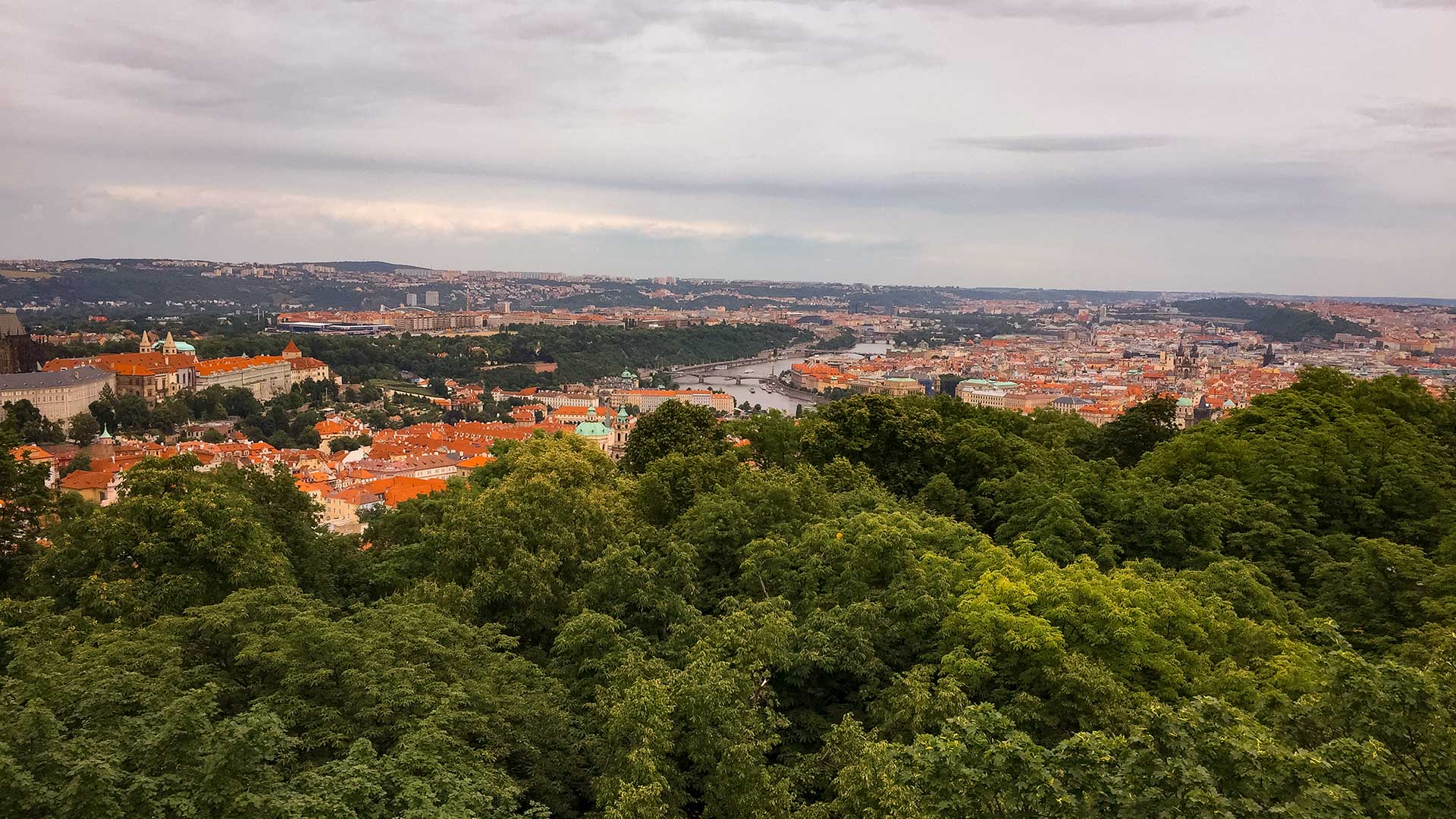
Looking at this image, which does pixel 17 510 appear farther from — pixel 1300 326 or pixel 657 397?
pixel 1300 326

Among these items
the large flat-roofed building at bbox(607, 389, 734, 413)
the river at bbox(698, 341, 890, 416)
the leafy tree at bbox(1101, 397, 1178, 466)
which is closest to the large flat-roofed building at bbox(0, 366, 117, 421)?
the large flat-roofed building at bbox(607, 389, 734, 413)

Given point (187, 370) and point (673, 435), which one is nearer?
point (673, 435)

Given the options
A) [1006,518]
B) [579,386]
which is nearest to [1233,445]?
[1006,518]

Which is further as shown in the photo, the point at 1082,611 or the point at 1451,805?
the point at 1082,611

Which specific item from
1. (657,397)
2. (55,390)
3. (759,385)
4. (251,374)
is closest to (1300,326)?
(759,385)

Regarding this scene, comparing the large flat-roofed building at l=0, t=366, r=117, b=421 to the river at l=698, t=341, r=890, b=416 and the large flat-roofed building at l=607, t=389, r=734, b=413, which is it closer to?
the large flat-roofed building at l=607, t=389, r=734, b=413

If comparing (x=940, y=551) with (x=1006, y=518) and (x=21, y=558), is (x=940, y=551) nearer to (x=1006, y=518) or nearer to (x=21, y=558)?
(x=1006, y=518)
